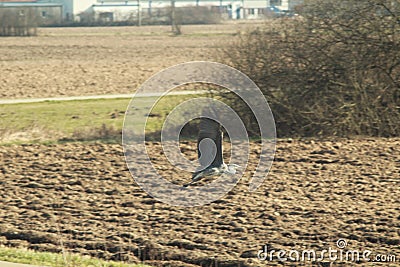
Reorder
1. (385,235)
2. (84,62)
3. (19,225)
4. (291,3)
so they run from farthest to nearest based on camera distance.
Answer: (84,62), (291,3), (19,225), (385,235)

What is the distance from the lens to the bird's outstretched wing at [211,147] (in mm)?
14430

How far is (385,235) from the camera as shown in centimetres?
1035

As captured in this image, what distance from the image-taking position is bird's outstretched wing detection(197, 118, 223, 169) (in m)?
14.4

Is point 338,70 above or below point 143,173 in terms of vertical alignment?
above

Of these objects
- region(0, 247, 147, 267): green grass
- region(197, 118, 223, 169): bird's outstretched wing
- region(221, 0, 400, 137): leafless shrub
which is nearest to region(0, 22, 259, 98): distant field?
region(221, 0, 400, 137): leafless shrub

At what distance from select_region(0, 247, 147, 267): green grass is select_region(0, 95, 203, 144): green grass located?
9512 millimetres

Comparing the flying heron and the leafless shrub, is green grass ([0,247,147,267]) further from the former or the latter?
the leafless shrub

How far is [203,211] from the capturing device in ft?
39.3

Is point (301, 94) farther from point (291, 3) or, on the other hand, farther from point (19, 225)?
point (19, 225)

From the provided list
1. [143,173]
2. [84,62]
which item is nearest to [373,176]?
[143,173]

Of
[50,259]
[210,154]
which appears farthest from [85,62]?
[50,259]

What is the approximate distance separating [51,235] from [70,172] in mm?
4349

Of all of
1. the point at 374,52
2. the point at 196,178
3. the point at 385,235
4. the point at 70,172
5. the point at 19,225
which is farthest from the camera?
the point at 374,52

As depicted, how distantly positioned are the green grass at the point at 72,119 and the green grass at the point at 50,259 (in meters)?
9.51
